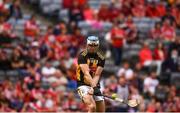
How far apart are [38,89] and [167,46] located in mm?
5359

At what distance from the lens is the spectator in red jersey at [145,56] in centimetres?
2594

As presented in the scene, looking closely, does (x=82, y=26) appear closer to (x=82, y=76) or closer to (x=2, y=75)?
(x=2, y=75)

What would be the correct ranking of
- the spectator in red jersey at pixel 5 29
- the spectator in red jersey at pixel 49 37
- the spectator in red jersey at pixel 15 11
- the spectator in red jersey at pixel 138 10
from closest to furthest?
the spectator in red jersey at pixel 5 29, the spectator in red jersey at pixel 49 37, the spectator in red jersey at pixel 15 11, the spectator in red jersey at pixel 138 10

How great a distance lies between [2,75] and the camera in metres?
24.5

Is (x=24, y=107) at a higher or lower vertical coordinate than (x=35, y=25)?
lower

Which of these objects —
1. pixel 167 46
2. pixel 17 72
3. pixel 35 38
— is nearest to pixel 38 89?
pixel 17 72

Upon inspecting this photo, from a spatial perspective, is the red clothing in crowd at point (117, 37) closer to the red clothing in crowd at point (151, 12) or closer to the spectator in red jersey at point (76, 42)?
the spectator in red jersey at point (76, 42)

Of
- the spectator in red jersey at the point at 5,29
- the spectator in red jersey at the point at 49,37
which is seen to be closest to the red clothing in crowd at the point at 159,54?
the spectator in red jersey at the point at 49,37

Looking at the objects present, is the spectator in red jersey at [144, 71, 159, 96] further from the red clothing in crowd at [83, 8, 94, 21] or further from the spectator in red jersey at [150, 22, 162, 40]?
the red clothing in crowd at [83, 8, 94, 21]

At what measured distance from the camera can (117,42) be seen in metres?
26.2

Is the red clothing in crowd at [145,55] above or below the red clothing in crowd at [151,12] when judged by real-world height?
below

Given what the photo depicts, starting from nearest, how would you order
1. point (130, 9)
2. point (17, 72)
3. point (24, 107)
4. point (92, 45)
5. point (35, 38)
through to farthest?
point (92, 45) < point (24, 107) < point (17, 72) < point (35, 38) < point (130, 9)

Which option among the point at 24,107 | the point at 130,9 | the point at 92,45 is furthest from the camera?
the point at 130,9

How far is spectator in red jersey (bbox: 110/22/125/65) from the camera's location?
1029 inches
